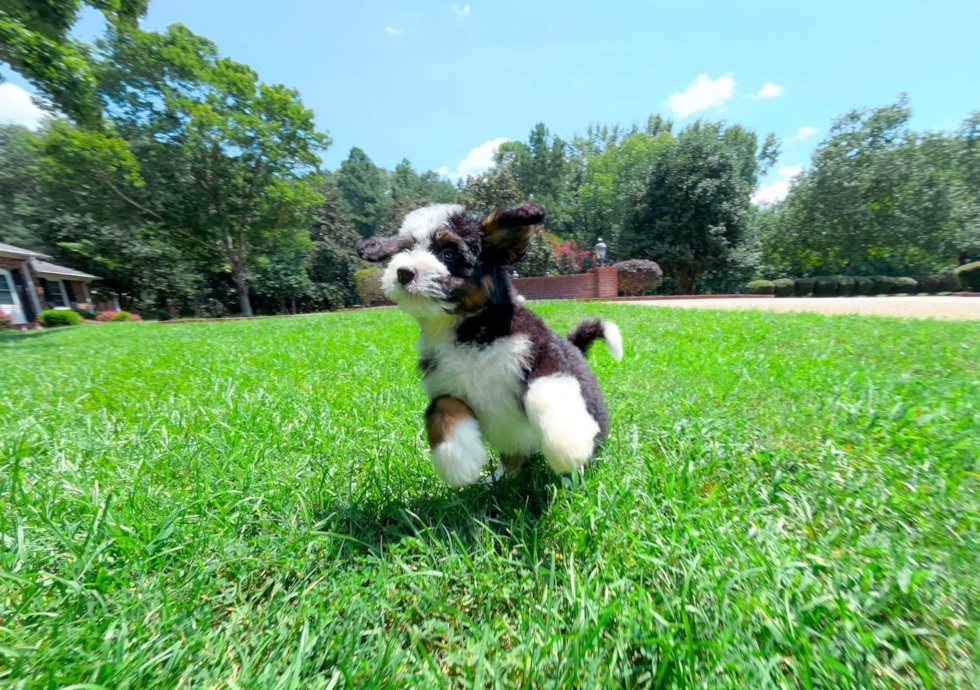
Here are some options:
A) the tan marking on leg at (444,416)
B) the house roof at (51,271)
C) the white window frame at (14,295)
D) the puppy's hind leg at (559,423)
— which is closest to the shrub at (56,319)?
the white window frame at (14,295)

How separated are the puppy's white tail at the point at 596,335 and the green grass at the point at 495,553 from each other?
620 mm

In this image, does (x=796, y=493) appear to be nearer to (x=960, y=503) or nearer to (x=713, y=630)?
(x=960, y=503)

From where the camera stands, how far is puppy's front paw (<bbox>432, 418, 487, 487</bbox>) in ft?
5.20

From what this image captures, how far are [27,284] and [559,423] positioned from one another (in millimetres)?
36249

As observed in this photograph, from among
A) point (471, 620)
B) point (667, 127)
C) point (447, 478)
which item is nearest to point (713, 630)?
point (471, 620)

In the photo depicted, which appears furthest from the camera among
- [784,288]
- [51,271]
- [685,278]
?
[784,288]

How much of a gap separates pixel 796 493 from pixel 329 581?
219 centimetres

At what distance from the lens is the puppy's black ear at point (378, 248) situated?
6.74 ft

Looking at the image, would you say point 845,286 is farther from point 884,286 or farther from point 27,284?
point 27,284

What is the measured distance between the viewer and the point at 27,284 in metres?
23.8

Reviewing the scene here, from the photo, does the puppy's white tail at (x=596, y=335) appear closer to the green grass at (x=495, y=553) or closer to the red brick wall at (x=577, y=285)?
the green grass at (x=495, y=553)

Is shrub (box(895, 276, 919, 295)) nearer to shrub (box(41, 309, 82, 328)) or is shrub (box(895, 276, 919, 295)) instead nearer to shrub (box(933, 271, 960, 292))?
shrub (box(933, 271, 960, 292))

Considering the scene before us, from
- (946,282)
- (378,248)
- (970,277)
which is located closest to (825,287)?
(970,277)

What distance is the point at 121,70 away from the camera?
73.9ft
